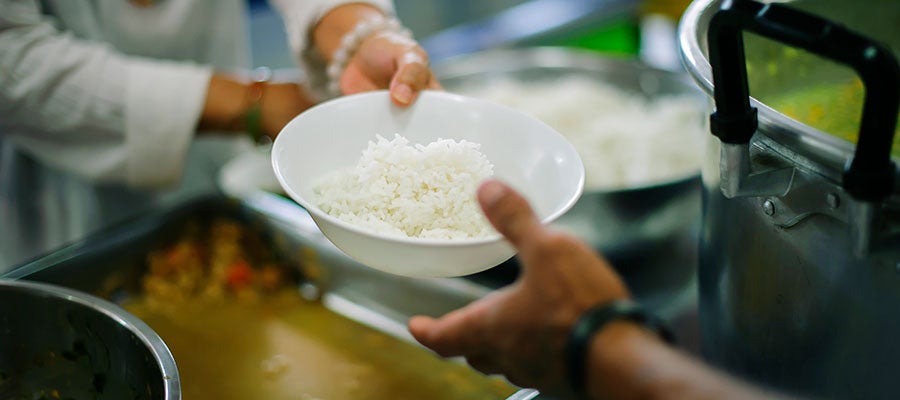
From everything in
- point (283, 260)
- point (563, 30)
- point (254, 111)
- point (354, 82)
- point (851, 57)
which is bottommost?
point (563, 30)

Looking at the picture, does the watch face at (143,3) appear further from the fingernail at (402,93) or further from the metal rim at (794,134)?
the metal rim at (794,134)

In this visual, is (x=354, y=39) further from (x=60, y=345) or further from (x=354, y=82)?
(x=60, y=345)

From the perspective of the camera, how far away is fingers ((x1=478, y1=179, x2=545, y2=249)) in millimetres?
558

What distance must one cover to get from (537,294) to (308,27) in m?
0.91

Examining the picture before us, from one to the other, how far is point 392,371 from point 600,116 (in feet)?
2.98

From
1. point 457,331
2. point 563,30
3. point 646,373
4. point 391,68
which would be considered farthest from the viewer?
point 563,30

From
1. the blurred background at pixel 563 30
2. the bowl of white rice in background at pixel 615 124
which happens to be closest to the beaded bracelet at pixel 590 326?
the bowl of white rice in background at pixel 615 124

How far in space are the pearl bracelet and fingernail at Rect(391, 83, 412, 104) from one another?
26cm

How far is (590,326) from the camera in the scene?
534 mm

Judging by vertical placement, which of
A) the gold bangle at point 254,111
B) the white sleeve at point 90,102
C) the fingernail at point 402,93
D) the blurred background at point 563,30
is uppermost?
the fingernail at point 402,93

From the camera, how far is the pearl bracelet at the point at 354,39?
3.82 feet

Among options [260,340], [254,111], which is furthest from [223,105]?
[260,340]

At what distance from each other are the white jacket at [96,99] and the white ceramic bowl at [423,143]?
1.41 ft

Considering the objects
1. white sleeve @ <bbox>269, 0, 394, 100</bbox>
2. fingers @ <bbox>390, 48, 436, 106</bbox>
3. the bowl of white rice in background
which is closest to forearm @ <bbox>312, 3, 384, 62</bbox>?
white sleeve @ <bbox>269, 0, 394, 100</bbox>
